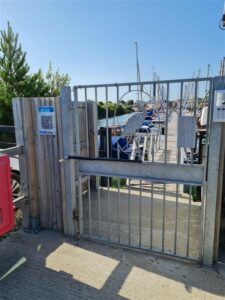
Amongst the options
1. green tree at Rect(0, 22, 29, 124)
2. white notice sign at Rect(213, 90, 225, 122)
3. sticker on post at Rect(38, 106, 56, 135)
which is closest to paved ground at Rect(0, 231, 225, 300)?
sticker on post at Rect(38, 106, 56, 135)

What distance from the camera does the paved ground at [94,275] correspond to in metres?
2.04

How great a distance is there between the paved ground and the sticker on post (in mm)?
1352

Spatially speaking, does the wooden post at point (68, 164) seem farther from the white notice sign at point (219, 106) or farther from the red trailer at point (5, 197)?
the white notice sign at point (219, 106)

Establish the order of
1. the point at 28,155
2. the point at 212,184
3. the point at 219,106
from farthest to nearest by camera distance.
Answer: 1. the point at 28,155
2. the point at 212,184
3. the point at 219,106

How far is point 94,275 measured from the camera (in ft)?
7.43

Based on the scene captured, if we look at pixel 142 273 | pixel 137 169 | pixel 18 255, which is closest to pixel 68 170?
pixel 137 169

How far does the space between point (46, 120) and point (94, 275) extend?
180cm

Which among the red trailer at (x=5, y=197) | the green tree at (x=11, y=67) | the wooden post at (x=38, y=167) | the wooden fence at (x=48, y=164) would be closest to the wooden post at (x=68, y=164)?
the wooden fence at (x=48, y=164)

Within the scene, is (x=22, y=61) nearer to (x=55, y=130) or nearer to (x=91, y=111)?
(x=91, y=111)

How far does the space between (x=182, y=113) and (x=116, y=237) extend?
168cm

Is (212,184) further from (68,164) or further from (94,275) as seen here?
(68,164)

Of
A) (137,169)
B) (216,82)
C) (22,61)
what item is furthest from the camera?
(22,61)

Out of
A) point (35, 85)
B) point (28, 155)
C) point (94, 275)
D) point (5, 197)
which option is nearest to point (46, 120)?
point (28, 155)

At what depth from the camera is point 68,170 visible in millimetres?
2803
